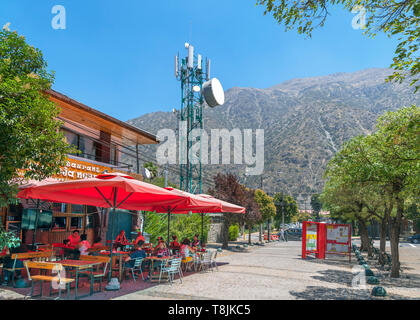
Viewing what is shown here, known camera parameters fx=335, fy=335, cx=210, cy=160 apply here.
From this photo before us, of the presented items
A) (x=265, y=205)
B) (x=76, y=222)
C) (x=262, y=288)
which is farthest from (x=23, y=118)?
(x=265, y=205)

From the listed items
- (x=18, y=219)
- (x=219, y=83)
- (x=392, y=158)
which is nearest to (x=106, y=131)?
A: (x=18, y=219)

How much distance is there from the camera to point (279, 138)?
355 ft

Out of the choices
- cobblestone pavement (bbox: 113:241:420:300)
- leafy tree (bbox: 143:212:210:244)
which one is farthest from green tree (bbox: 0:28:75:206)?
leafy tree (bbox: 143:212:210:244)

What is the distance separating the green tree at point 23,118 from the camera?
567 cm

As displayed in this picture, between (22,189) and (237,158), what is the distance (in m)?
99.4

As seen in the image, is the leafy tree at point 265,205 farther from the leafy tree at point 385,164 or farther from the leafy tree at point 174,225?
the leafy tree at point 385,164

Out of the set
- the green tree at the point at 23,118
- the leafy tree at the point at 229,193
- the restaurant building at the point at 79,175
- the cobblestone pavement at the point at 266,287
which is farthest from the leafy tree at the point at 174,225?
the green tree at the point at 23,118

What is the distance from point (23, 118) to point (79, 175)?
9.90m

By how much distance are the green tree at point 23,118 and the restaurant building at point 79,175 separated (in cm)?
535

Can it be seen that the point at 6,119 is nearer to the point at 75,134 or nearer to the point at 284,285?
the point at 284,285

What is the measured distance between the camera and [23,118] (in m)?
5.85

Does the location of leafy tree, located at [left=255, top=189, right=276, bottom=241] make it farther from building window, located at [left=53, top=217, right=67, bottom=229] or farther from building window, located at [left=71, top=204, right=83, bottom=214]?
building window, located at [left=53, top=217, right=67, bottom=229]

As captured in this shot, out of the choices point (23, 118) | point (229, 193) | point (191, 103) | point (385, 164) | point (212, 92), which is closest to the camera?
point (23, 118)

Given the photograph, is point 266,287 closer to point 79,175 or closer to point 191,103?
point 79,175
